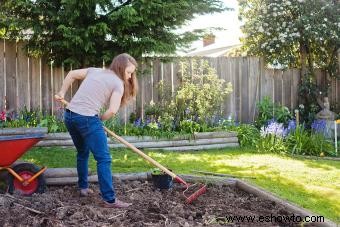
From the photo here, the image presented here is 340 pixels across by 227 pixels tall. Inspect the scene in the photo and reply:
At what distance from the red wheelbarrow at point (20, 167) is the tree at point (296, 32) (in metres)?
6.74

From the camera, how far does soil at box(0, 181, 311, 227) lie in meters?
3.87

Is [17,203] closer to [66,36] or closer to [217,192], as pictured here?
[217,192]

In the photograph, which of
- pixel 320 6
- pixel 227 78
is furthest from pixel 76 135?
pixel 320 6

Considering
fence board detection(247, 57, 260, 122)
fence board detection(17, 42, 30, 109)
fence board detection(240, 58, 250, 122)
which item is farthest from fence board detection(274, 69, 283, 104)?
fence board detection(17, 42, 30, 109)

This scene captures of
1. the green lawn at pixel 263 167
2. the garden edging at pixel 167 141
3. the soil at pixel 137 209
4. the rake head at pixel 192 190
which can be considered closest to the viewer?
the soil at pixel 137 209

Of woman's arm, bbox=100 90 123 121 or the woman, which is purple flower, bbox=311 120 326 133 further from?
woman's arm, bbox=100 90 123 121

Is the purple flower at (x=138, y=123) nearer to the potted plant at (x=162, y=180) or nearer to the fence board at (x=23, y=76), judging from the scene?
the fence board at (x=23, y=76)

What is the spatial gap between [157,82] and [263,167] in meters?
3.56

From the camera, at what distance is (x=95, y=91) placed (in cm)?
441

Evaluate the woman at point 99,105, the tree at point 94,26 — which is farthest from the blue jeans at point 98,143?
the tree at point 94,26

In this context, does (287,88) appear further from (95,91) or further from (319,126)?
(95,91)

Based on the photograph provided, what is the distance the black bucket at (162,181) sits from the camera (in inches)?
A: 197

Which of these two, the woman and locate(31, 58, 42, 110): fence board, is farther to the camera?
locate(31, 58, 42, 110): fence board

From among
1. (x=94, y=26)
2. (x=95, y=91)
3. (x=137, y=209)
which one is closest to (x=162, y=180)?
(x=137, y=209)
